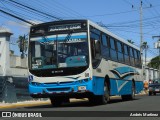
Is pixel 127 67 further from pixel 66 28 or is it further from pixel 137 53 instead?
pixel 66 28

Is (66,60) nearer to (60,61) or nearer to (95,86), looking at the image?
(60,61)

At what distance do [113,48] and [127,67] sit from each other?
3550 millimetres

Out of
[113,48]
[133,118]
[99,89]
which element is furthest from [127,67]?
[133,118]

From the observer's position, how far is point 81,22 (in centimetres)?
1794

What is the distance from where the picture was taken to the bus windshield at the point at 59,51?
688 inches

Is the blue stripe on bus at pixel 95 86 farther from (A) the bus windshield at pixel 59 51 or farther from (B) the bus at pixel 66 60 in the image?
(A) the bus windshield at pixel 59 51

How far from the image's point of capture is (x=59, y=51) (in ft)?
58.2

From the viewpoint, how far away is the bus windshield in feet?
57.3

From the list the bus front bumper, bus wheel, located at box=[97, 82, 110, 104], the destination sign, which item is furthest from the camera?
bus wheel, located at box=[97, 82, 110, 104]

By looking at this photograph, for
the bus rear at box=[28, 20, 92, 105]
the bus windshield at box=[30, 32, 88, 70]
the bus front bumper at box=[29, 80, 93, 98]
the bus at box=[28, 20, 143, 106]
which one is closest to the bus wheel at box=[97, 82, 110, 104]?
the bus at box=[28, 20, 143, 106]

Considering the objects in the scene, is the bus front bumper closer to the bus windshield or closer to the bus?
the bus

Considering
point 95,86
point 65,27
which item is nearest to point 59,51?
point 65,27

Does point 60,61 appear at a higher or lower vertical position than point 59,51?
lower

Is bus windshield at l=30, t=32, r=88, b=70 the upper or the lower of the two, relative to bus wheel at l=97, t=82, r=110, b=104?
upper
